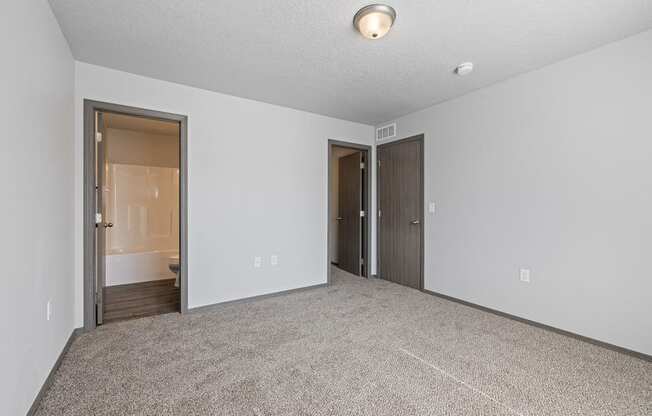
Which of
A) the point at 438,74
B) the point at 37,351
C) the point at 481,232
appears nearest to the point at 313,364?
the point at 37,351

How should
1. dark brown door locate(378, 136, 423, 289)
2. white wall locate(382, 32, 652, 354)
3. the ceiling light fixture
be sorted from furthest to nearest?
dark brown door locate(378, 136, 423, 289), white wall locate(382, 32, 652, 354), the ceiling light fixture

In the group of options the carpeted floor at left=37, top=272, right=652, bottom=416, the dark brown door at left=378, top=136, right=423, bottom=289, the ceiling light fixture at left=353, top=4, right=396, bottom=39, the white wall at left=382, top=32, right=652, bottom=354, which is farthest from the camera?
the dark brown door at left=378, top=136, right=423, bottom=289

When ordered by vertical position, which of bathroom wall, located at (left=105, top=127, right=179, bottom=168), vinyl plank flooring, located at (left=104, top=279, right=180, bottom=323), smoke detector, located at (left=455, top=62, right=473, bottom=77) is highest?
smoke detector, located at (left=455, top=62, right=473, bottom=77)

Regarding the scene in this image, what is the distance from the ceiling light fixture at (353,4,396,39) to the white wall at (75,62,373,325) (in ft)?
6.30

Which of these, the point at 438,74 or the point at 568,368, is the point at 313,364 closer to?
the point at 568,368

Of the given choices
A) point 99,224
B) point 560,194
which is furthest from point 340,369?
point 99,224

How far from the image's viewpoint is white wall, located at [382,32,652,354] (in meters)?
2.20

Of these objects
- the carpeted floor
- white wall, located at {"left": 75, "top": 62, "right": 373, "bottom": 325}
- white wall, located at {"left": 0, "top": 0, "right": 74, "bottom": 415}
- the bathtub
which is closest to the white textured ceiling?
white wall, located at {"left": 75, "top": 62, "right": 373, "bottom": 325}

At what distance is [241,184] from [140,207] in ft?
8.95

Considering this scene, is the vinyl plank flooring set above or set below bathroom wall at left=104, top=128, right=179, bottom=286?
below

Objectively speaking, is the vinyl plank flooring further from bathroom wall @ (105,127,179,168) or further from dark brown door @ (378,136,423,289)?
dark brown door @ (378,136,423,289)

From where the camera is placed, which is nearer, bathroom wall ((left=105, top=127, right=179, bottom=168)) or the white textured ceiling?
the white textured ceiling

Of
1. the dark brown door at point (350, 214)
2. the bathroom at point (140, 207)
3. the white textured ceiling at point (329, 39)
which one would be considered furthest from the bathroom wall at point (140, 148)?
the dark brown door at point (350, 214)

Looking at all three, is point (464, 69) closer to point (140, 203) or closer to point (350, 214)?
point (350, 214)
